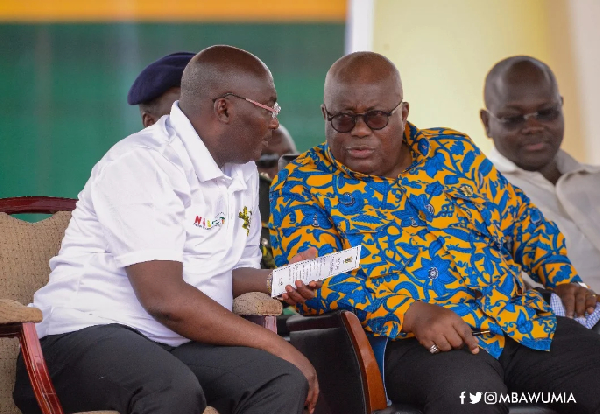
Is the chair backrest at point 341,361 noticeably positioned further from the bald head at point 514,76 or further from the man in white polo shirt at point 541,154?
the bald head at point 514,76

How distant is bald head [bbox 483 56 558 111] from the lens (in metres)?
3.89

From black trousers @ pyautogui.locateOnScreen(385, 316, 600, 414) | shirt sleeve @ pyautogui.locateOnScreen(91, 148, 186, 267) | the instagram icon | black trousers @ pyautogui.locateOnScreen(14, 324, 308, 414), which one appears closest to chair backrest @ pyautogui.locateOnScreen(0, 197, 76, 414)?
black trousers @ pyautogui.locateOnScreen(14, 324, 308, 414)

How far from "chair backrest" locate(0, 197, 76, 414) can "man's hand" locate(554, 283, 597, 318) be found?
1.88 meters

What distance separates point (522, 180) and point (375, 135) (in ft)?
4.28

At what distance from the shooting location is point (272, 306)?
8.28 feet

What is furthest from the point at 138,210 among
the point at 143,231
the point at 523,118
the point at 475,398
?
the point at 523,118

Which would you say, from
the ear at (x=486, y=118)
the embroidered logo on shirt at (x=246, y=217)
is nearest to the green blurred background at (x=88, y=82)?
Answer: the ear at (x=486, y=118)

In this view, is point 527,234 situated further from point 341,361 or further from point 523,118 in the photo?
point 341,361

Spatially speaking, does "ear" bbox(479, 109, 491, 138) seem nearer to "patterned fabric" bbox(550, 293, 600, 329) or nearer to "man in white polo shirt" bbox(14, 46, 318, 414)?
"patterned fabric" bbox(550, 293, 600, 329)

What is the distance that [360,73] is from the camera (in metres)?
2.99

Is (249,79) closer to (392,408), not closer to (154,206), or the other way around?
(154,206)

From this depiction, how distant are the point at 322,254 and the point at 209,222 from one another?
470 millimetres

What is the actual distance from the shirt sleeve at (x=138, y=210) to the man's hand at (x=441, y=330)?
84 centimetres

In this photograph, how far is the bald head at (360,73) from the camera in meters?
2.98
